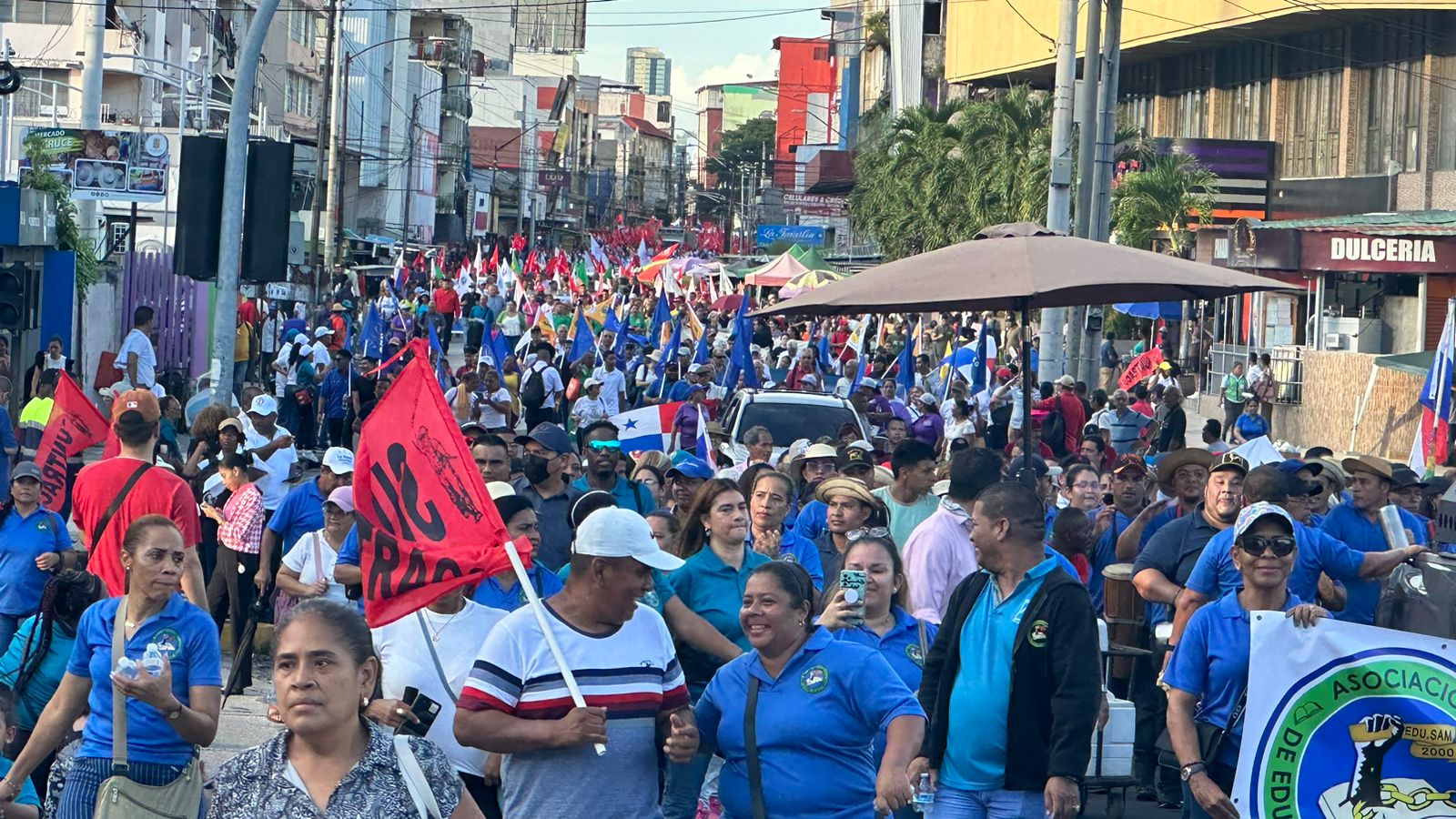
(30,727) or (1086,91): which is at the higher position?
(1086,91)

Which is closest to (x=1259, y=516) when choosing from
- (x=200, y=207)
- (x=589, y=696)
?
(x=589, y=696)

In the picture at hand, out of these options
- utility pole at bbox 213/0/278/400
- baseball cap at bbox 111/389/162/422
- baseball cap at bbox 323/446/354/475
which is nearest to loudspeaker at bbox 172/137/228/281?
utility pole at bbox 213/0/278/400

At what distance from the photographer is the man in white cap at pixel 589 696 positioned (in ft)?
15.9

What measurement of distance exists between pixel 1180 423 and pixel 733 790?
605 inches

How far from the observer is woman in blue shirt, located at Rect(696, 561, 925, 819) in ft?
17.5

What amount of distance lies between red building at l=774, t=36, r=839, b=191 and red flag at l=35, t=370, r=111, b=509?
5154 inches

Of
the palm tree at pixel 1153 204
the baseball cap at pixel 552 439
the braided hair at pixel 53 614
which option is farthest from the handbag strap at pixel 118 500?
the palm tree at pixel 1153 204

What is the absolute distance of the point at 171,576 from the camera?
6051mm

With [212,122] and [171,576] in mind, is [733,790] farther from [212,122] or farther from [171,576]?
[212,122]

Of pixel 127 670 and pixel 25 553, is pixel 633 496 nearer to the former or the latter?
pixel 25 553

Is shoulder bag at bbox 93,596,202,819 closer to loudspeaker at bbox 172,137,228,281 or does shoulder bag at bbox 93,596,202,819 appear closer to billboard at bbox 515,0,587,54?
loudspeaker at bbox 172,137,228,281

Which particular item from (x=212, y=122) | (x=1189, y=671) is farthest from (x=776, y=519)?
(x=212, y=122)

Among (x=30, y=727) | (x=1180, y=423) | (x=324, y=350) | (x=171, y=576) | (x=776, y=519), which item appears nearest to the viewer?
(x=171, y=576)

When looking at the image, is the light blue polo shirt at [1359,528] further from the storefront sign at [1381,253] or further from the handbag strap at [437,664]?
the storefront sign at [1381,253]
